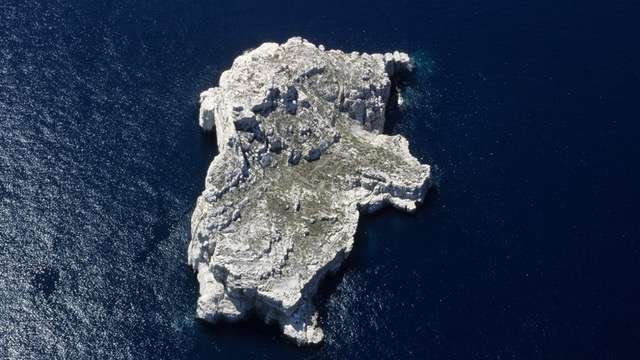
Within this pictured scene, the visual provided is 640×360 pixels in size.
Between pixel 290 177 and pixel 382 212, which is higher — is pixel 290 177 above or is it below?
above

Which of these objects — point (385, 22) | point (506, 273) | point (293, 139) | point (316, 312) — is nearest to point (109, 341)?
point (316, 312)

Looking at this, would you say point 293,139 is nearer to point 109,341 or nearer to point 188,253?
point 188,253

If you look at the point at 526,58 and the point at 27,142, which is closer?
the point at 27,142

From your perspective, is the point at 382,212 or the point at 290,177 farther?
the point at 382,212

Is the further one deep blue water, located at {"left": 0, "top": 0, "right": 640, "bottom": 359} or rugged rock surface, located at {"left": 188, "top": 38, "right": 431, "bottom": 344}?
deep blue water, located at {"left": 0, "top": 0, "right": 640, "bottom": 359}
